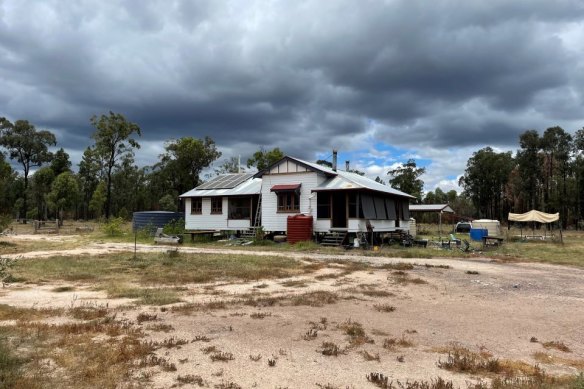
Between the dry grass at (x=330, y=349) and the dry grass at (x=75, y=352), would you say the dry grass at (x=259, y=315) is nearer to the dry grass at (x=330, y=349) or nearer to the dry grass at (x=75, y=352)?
the dry grass at (x=330, y=349)

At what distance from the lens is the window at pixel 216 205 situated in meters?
31.7

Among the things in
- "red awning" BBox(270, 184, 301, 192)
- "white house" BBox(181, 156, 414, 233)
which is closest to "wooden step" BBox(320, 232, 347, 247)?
"white house" BBox(181, 156, 414, 233)

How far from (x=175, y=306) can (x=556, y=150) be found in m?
63.1

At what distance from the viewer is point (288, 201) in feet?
90.3

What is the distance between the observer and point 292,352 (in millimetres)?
5988

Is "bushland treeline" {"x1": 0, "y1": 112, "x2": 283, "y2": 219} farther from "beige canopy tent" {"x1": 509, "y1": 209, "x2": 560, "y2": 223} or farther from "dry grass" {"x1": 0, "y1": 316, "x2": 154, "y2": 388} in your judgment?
"dry grass" {"x1": 0, "y1": 316, "x2": 154, "y2": 388}

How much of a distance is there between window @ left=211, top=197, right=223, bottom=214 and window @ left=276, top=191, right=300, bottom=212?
227 inches

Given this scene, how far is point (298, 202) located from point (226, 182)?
891 cm

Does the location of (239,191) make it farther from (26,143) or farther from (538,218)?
(26,143)

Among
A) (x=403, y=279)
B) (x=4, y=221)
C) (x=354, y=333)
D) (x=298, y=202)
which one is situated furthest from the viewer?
(x=298, y=202)

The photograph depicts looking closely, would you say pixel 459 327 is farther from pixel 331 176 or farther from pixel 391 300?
pixel 331 176

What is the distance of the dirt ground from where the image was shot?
17.5 feet

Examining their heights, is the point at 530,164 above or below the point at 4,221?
above

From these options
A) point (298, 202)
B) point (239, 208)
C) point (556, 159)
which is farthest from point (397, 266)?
point (556, 159)
